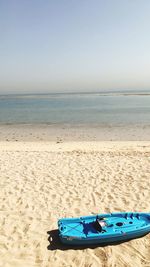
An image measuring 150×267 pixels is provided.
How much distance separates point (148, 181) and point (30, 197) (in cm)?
489

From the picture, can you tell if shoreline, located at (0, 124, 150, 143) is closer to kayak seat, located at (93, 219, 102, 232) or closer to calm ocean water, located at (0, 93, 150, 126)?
calm ocean water, located at (0, 93, 150, 126)

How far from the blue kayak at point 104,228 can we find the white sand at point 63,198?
0.21 meters

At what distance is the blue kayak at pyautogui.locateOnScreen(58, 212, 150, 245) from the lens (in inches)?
246

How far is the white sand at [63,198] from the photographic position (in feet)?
19.6

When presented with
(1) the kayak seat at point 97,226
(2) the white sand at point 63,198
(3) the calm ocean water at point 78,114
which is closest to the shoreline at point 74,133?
(3) the calm ocean water at point 78,114

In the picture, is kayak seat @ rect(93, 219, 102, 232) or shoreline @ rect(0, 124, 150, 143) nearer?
kayak seat @ rect(93, 219, 102, 232)

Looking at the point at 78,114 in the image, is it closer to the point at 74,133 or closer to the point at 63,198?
the point at 74,133

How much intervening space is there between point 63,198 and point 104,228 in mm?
2453

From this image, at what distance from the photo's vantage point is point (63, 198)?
8758 mm

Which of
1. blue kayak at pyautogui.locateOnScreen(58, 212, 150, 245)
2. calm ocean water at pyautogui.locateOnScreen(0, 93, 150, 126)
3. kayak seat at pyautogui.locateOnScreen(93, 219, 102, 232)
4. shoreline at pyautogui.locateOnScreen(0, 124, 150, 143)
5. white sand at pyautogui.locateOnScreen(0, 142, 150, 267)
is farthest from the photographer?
calm ocean water at pyautogui.locateOnScreen(0, 93, 150, 126)

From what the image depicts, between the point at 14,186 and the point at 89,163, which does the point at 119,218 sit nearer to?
the point at 14,186

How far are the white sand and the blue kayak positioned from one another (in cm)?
21

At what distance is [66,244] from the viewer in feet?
20.9

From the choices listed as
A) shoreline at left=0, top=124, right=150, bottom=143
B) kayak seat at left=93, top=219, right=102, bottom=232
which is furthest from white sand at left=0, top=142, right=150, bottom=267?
shoreline at left=0, top=124, right=150, bottom=143
